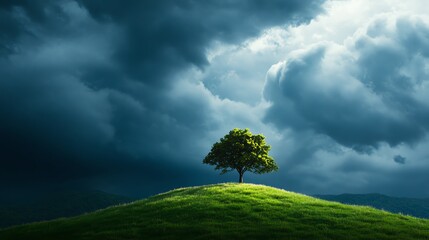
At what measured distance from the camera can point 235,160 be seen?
232ft

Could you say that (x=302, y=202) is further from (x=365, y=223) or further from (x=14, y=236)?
(x=14, y=236)

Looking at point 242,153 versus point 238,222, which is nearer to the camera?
point 238,222

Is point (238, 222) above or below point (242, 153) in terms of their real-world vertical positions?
below

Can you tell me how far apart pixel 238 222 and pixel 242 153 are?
31.5 m

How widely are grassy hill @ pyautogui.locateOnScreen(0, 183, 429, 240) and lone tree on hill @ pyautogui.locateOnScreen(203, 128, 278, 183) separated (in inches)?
667

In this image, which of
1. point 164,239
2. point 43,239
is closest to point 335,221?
point 164,239

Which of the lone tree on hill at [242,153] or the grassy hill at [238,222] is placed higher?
the lone tree on hill at [242,153]

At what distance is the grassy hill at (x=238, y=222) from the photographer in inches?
1391

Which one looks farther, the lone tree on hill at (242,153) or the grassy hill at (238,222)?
the lone tree on hill at (242,153)

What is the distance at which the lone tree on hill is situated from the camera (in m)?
70.1

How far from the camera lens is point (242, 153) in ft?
231

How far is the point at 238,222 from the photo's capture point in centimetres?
3941

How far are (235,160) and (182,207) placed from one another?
25252 mm

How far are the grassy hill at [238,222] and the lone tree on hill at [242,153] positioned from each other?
16936 mm
